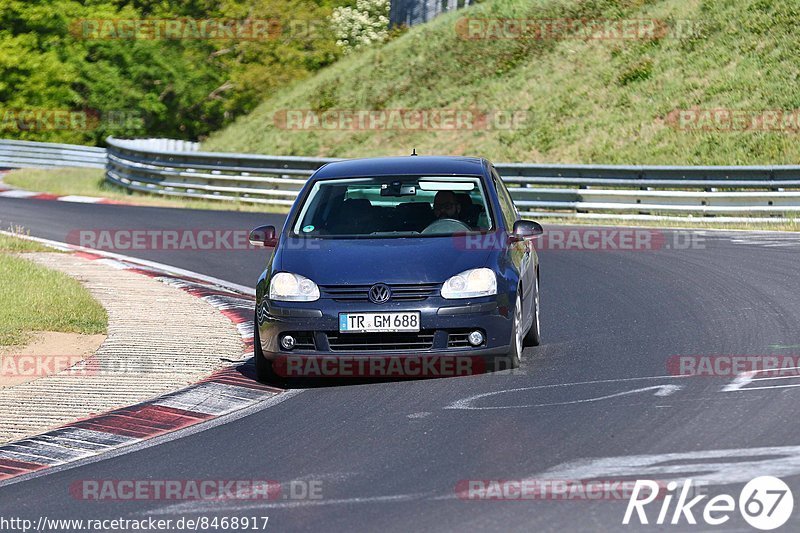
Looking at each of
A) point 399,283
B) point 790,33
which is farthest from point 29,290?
point 790,33

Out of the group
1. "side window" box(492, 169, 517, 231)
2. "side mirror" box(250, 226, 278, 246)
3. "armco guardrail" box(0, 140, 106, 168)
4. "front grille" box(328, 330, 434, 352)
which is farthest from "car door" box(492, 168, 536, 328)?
"armco guardrail" box(0, 140, 106, 168)

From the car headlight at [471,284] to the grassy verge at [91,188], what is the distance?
18427 mm

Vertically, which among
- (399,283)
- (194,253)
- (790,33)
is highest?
(790,33)

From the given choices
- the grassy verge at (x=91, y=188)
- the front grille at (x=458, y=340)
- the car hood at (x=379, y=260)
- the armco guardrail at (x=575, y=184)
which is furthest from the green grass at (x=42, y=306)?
the grassy verge at (x=91, y=188)

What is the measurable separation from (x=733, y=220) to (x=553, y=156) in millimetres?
13317

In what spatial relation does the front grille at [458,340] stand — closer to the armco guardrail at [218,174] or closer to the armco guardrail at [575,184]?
the armco guardrail at [575,184]

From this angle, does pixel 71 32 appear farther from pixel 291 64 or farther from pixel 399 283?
pixel 399 283

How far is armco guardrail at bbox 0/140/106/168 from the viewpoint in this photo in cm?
4634

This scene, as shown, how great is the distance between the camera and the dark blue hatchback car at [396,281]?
29.9 ft

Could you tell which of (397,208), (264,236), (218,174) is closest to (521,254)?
(397,208)

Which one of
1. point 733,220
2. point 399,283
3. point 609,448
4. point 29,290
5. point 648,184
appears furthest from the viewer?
point 648,184

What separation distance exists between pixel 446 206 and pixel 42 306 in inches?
186

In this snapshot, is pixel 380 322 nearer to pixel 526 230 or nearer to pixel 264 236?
pixel 264 236

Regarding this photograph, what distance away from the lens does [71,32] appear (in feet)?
205
